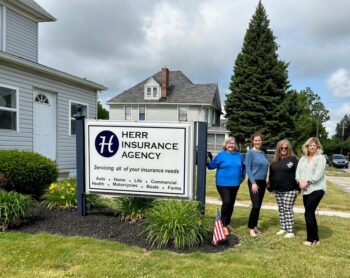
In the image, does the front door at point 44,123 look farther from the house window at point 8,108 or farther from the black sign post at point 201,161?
the black sign post at point 201,161

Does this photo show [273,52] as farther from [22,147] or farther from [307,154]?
[307,154]

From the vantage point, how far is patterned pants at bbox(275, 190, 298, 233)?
6555 millimetres

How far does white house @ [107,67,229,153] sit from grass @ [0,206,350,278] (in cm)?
3663

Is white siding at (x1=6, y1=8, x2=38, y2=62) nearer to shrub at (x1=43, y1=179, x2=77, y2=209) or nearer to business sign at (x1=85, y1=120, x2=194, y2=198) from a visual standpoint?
shrub at (x1=43, y1=179, x2=77, y2=209)

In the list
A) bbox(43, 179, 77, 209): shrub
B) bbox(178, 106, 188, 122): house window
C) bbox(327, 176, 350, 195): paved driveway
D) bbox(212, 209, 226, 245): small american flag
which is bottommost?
bbox(327, 176, 350, 195): paved driveway

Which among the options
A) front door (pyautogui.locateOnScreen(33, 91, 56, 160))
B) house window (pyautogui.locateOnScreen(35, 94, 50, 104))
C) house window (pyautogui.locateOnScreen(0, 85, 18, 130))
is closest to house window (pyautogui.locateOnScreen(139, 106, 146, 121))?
front door (pyautogui.locateOnScreen(33, 91, 56, 160))

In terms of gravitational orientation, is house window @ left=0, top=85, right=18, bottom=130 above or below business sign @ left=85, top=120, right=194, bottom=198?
above

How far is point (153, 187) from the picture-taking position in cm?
651

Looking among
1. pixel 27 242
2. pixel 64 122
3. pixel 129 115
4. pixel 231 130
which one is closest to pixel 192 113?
pixel 231 130

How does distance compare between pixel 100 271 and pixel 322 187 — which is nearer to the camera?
pixel 100 271

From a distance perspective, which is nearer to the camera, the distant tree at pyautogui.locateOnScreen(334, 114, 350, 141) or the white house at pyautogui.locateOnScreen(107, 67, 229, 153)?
the white house at pyautogui.locateOnScreen(107, 67, 229, 153)

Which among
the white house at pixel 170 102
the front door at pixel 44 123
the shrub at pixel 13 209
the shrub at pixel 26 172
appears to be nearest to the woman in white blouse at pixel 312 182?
the shrub at pixel 13 209

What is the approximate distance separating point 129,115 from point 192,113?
7.40 m

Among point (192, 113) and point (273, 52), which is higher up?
point (273, 52)
